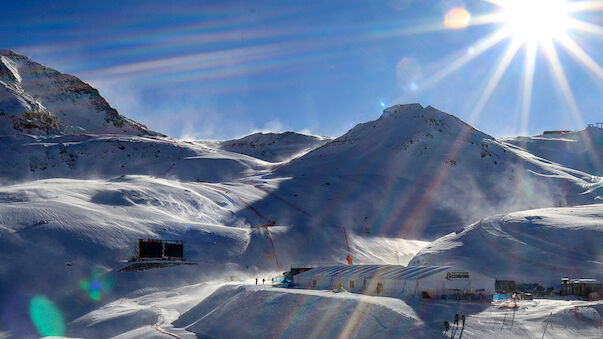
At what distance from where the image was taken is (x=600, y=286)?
98.2 ft

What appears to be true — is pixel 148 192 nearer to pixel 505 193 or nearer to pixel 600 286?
pixel 600 286

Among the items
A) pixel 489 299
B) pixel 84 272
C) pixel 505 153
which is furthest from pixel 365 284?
pixel 505 153

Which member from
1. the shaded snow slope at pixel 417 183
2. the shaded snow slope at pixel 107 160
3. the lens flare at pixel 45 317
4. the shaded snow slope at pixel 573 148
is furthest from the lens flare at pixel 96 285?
the shaded snow slope at pixel 573 148

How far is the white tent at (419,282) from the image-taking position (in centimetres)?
2758

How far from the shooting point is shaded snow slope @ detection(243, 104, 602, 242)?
5647cm

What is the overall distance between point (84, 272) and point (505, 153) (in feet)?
196

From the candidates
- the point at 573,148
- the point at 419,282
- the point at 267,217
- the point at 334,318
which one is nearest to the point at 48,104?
the point at 267,217

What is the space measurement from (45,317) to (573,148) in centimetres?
8015

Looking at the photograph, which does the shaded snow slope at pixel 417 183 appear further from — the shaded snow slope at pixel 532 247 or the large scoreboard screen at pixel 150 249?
the large scoreboard screen at pixel 150 249

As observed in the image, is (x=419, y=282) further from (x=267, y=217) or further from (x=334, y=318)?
(x=267, y=217)

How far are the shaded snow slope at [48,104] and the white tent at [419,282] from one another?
260 ft

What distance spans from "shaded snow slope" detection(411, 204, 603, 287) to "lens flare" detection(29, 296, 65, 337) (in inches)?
984

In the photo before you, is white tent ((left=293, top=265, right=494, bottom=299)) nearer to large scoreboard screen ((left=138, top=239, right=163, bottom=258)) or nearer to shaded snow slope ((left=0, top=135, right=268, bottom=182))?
large scoreboard screen ((left=138, top=239, right=163, bottom=258))

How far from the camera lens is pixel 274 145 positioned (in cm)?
12444
